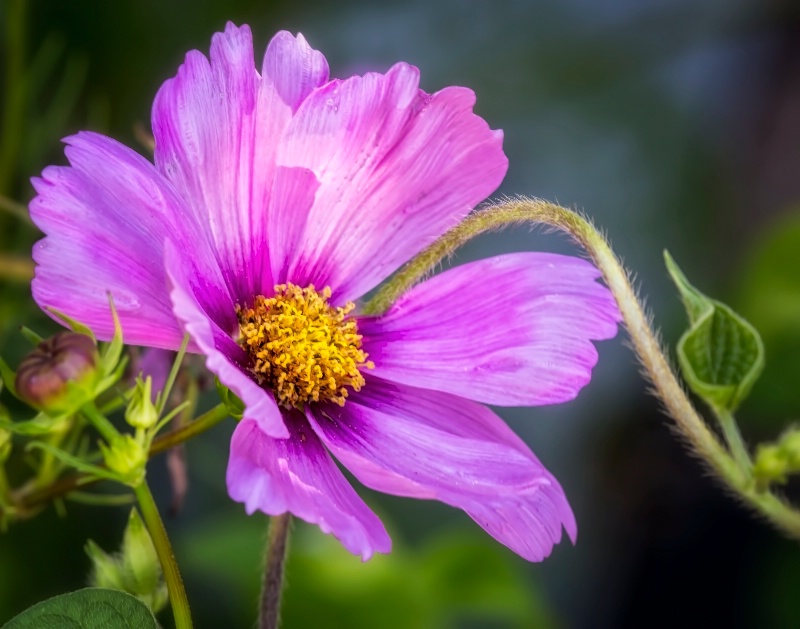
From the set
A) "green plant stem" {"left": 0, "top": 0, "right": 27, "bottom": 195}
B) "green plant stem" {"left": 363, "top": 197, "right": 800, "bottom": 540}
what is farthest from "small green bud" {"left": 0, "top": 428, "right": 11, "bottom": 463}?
"green plant stem" {"left": 0, "top": 0, "right": 27, "bottom": 195}

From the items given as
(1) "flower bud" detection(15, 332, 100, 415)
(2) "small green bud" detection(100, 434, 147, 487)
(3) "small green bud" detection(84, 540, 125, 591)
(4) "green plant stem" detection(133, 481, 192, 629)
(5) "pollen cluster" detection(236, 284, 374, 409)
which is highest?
(5) "pollen cluster" detection(236, 284, 374, 409)

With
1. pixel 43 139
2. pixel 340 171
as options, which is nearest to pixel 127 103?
pixel 43 139

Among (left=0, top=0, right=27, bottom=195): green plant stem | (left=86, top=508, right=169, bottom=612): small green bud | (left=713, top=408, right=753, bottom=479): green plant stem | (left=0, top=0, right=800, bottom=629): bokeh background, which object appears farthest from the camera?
(left=0, top=0, right=800, bottom=629): bokeh background

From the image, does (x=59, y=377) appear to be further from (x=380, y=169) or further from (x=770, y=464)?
(x=770, y=464)

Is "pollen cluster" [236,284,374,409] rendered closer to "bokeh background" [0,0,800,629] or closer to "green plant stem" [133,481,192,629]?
"green plant stem" [133,481,192,629]

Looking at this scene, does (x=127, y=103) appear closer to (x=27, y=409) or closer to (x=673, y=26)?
(x=27, y=409)

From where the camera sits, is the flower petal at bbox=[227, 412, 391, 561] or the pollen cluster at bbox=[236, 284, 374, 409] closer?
the flower petal at bbox=[227, 412, 391, 561]

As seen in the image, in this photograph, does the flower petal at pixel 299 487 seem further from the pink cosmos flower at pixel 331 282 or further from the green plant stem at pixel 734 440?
the green plant stem at pixel 734 440

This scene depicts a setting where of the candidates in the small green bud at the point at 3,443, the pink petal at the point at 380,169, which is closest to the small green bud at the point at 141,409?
the small green bud at the point at 3,443
